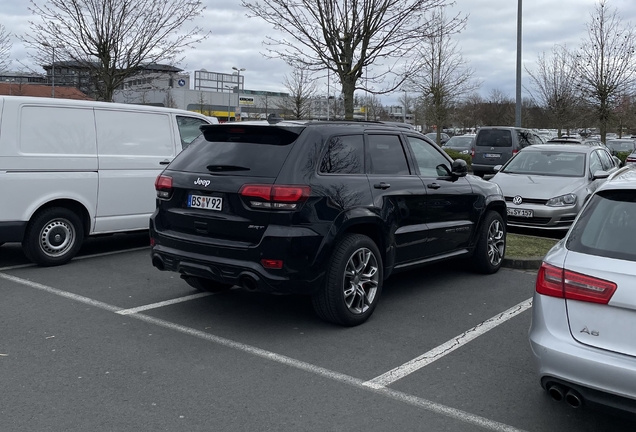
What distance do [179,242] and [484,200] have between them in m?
3.81

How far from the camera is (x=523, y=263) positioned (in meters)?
8.30

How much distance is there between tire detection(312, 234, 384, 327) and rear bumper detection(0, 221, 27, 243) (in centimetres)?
408

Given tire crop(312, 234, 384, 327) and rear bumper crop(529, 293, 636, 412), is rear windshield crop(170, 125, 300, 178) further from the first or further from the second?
rear bumper crop(529, 293, 636, 412)

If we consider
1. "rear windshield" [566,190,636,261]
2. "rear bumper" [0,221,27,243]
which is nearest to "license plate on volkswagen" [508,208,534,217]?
"rear windshield" [566,190,636,261]

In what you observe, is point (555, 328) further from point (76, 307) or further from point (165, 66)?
point (165, 66)

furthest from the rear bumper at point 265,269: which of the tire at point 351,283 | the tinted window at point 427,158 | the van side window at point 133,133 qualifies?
the van side window at point 133,133

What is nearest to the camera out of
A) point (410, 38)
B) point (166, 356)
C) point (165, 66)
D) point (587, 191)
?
point (166, 356)

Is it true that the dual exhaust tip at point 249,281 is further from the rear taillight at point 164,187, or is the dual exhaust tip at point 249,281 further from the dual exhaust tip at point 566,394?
the dual exhaust tip at point 566,394

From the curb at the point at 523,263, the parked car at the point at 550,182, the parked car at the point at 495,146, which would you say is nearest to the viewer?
the curb at the point at 523,263

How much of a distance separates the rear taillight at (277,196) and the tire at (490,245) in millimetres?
3227

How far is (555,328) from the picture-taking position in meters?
3.52

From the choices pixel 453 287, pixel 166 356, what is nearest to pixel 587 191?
pixel 453 287

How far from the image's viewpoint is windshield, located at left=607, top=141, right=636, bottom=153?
96.7 ft

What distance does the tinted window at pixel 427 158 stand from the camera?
678cm
